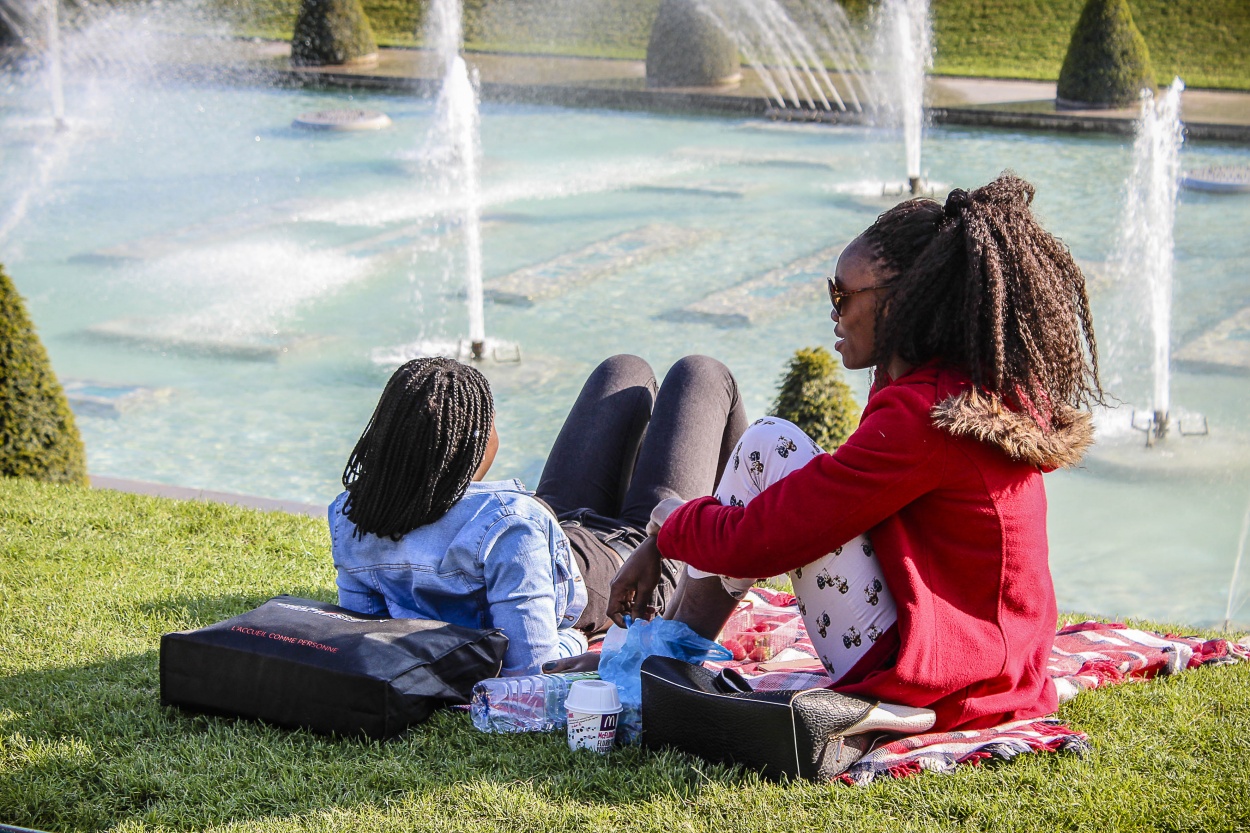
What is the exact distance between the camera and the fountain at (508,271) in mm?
6371

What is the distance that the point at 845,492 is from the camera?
2.44 meters

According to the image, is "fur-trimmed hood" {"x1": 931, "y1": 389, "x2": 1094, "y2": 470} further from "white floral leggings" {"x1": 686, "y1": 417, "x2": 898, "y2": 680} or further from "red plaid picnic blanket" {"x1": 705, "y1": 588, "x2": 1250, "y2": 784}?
"red plaid picnic blanket" {"x1": 705, "y1": 588, "x2": 1250, "y2": 784}

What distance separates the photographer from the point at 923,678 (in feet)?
8.29

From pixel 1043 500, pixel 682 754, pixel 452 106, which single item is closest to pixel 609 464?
pixel 682 754

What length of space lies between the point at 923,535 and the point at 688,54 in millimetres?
16705

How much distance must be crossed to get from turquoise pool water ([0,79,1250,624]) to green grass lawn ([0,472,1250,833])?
2.26 m

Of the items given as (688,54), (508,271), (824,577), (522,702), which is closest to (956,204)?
(824,577)

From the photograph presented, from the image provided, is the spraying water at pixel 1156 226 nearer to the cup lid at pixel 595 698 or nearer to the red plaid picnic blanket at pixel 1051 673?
the red plaid picnic blanket at pixel 1051 673

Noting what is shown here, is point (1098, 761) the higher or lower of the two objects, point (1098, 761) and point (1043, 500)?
the lower

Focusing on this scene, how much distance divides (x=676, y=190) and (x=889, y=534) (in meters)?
10.1

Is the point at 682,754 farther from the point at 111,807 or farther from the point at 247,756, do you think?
the point at 111,807

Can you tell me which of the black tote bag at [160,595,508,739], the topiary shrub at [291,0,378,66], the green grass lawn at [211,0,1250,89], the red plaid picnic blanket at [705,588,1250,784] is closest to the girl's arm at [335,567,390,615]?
the black tote bag at [160,595,508,739]

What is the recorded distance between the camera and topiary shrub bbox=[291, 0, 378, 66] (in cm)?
1966

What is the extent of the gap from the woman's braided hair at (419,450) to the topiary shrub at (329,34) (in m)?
18.2
